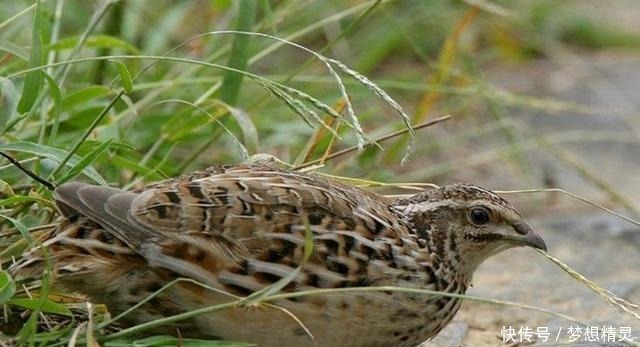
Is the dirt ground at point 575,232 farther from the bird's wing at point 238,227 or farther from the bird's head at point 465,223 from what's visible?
the bird's wing at point 238,227

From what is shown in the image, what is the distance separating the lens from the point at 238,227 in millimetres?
3494

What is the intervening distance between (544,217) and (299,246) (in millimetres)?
2893

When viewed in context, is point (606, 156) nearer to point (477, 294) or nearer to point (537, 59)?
point (537, 59)

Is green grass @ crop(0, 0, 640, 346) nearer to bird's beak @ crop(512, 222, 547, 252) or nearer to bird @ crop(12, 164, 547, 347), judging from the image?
bird @ crop(12, 164, 547, 347)

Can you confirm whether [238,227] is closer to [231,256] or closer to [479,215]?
[231,256]

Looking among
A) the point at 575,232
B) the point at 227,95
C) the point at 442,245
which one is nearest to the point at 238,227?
the point at 442,245

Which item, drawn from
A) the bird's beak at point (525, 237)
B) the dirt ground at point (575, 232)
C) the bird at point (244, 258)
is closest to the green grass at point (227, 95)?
the bird at point (244, 258)

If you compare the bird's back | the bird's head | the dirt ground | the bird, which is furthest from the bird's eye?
the dirt ground

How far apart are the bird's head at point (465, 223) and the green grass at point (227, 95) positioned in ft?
0.51

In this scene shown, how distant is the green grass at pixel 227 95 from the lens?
3.73 meters

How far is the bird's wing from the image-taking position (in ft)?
11.3

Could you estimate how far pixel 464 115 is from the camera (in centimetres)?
707

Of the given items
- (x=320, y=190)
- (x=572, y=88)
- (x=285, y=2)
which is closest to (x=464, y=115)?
(x=572, y=88)

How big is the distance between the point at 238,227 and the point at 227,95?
3.93ft
